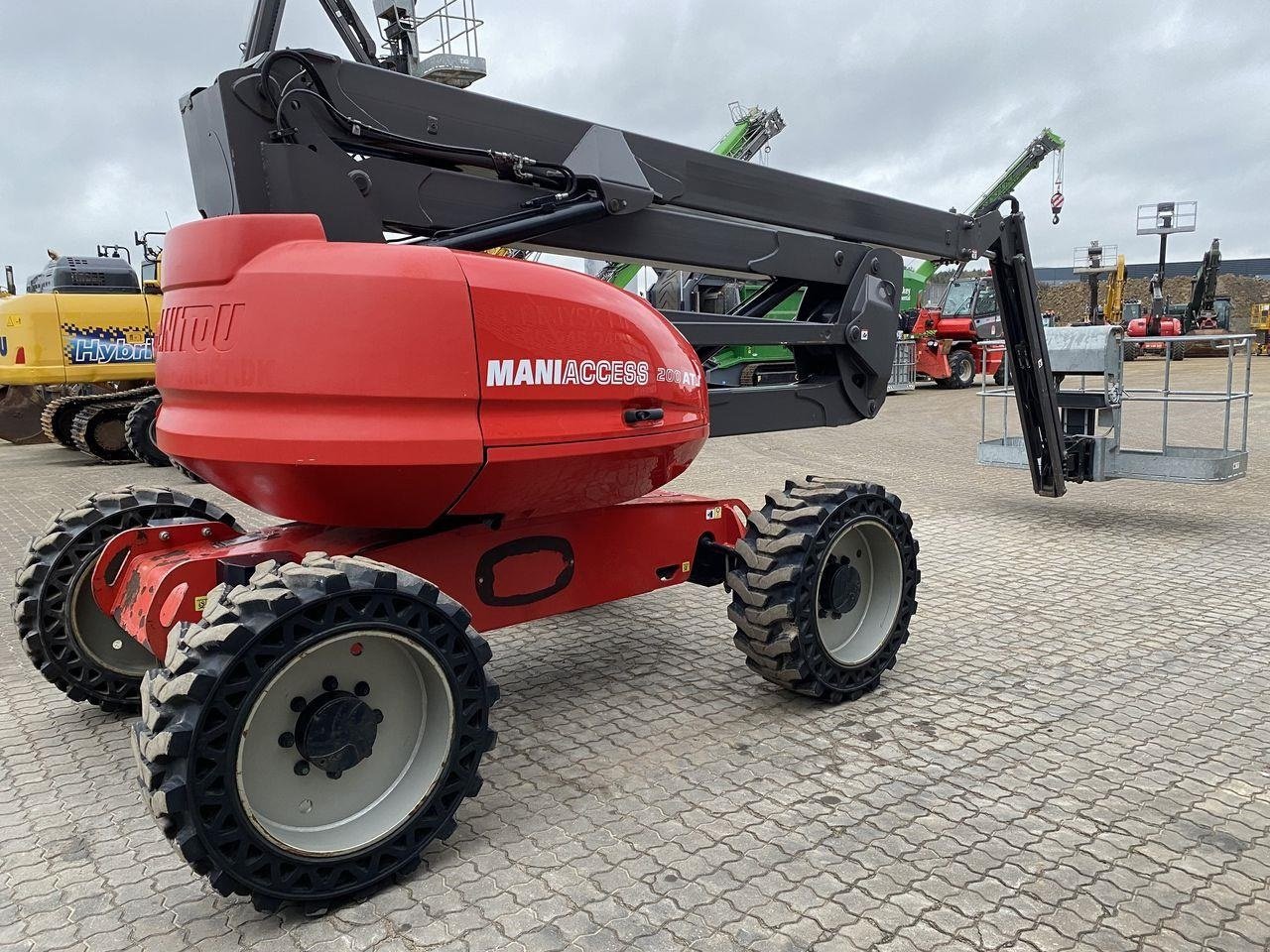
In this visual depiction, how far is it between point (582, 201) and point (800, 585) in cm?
167

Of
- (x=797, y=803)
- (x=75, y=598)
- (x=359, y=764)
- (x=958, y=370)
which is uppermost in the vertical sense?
(x=75, y=598)

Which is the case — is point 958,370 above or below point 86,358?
below

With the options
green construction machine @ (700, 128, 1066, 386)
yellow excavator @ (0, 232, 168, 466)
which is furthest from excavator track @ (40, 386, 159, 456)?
green construction machine @ (700, 128, 1066, 386)

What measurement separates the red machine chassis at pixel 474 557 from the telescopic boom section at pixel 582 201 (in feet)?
1.94

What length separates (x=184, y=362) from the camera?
2.97m

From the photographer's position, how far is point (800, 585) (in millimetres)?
3684

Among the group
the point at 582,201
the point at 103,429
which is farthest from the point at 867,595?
the point at 103,429

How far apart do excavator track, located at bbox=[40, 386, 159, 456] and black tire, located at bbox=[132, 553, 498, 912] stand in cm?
1156

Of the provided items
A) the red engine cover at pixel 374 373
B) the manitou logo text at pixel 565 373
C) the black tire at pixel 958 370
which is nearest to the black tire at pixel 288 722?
the red engine cover at pixel 374 373

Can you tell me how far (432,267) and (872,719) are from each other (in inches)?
96.1

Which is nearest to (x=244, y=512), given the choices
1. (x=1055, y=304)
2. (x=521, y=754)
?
(x=521, y=754)

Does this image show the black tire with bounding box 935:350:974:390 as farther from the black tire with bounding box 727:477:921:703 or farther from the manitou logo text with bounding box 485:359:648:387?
the manitou logo text with bounding box 485:359:648:387

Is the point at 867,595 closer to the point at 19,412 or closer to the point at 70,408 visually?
the point at 70,408

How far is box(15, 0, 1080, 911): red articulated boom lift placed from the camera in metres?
2.59
